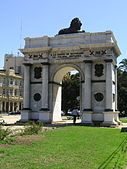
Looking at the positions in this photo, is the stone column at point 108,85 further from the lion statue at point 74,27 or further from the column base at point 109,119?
the lion statue at point 74,27

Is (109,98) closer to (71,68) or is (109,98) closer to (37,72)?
(71,68)

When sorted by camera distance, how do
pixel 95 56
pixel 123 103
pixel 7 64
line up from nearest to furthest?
pixel 95 56 < pixel 123 103 < pixel 7 64

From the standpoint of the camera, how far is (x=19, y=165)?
9914 millimetres

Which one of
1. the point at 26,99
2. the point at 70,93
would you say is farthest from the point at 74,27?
the point at 70,93

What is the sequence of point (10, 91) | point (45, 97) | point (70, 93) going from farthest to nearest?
point (10, 91) → point (70, 93) → point (45, 97)

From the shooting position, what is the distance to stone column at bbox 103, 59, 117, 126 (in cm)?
3338

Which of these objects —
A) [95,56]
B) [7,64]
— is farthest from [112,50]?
[7,64]

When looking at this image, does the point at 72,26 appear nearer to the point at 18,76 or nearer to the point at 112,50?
the point at 112,50

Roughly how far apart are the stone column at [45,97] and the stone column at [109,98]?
20.5 ft

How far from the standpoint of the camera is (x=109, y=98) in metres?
33.8

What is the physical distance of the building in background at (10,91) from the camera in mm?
96250

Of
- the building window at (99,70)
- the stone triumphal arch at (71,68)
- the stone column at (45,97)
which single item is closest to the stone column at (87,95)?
the stone triumphal arch at (71,68)

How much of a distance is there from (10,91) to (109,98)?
228ft

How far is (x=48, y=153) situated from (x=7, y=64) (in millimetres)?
101869
